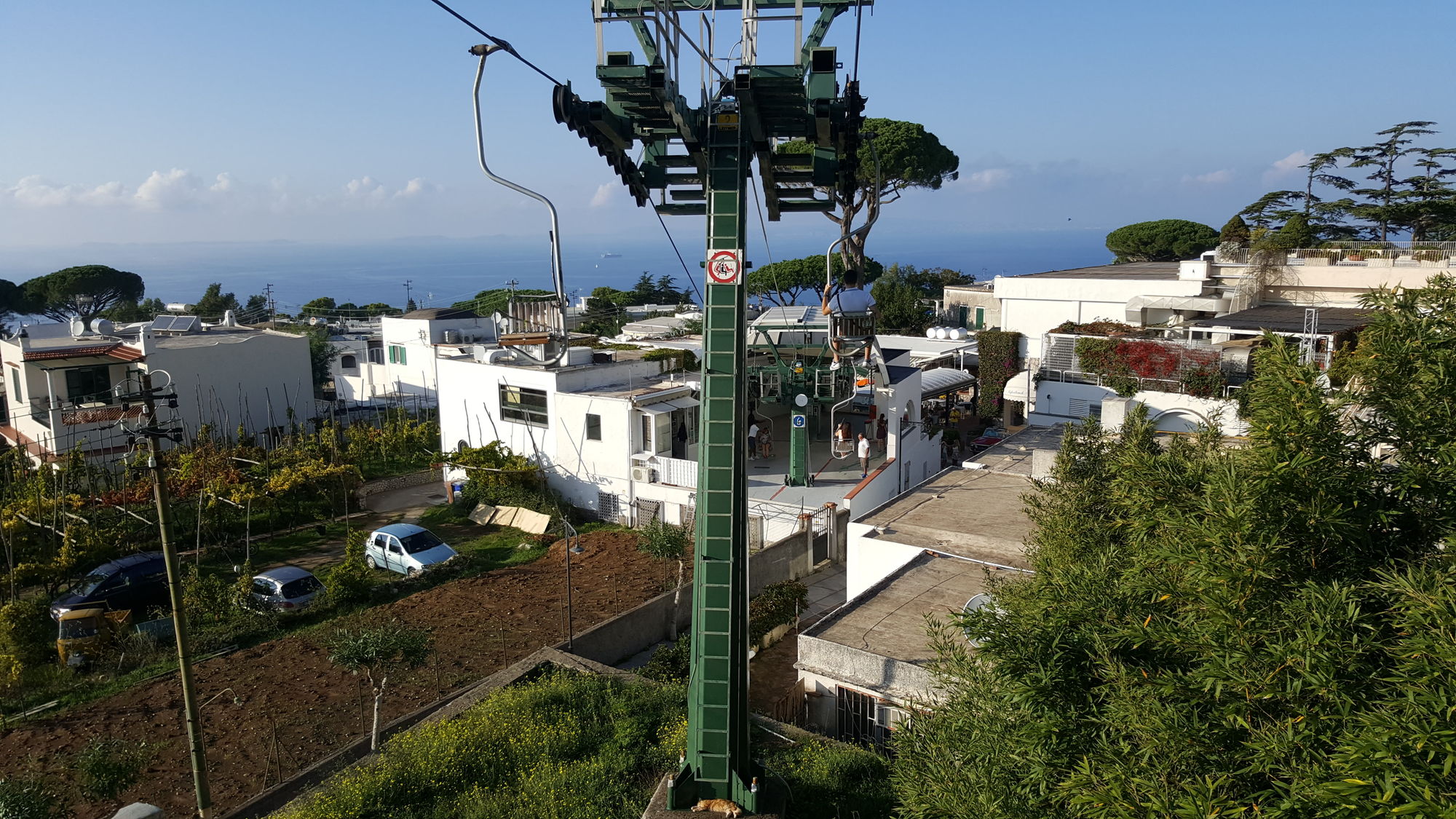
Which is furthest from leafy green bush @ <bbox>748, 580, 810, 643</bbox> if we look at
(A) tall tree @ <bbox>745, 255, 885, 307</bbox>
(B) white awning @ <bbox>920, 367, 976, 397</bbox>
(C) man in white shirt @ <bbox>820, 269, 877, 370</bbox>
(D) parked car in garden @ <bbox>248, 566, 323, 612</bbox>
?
(A) tall tree @ <bbox>745, 255, 885, 307</bbox>

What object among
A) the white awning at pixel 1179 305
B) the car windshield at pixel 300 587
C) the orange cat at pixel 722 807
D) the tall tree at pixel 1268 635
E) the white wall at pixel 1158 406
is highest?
the white awning at pixel 1179 305

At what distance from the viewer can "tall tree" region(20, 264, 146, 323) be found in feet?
196

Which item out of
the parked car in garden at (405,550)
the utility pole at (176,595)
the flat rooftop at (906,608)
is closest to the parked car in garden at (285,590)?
the parked car in garden at (405,550)

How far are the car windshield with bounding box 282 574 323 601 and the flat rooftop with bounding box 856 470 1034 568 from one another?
35.8 ft

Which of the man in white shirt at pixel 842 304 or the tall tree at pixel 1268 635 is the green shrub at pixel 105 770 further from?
the man in white shirt at pixel 842 304

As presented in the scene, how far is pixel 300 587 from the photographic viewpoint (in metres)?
17.3

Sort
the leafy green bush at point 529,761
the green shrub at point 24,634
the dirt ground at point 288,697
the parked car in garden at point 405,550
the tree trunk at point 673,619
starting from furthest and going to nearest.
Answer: the parked car in garden at point 405,550
the tree trunk at point 673,619
the green shrub at point 24,634
the dirt ground at point 288,697
the leafy green bush at point 529,761

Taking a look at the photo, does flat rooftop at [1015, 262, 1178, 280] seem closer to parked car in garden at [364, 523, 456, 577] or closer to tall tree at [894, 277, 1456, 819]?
parked car in garden at [364, 523, 456, 577]

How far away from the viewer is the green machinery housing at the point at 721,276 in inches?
287

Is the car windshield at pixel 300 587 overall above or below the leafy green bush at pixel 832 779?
below

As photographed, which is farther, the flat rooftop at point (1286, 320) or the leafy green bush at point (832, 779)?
the flat rooftop at point (1286, 320)

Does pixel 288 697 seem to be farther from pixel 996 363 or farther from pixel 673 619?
pixel 996 363

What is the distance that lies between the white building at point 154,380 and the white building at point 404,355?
17.2 ft

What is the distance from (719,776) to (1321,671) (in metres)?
4.61
